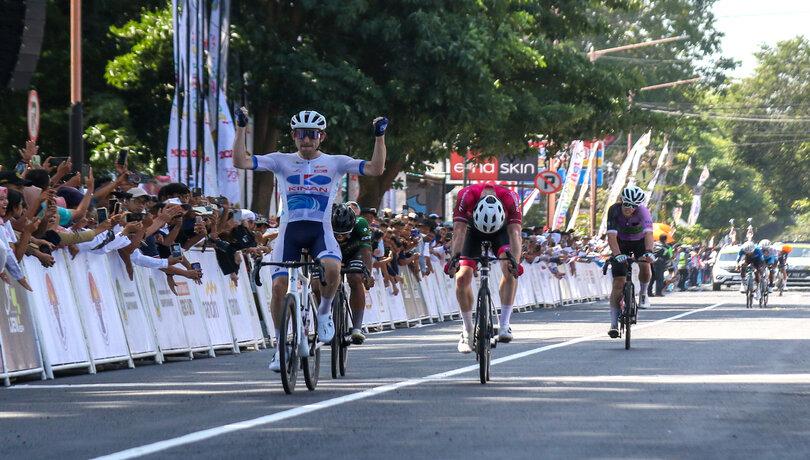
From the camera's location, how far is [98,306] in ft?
54.8

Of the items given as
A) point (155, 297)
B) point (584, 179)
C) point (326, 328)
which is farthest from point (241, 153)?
point (584, 179)

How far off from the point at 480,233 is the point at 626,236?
6.17 m

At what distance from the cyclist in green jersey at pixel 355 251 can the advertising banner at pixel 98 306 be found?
262 cm

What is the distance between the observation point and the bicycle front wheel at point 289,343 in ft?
40.8

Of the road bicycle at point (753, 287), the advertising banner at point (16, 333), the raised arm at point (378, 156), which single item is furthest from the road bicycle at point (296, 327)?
the road bicycle at point (753, 287)

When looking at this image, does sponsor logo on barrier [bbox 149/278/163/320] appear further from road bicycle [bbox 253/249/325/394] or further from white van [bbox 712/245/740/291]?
white van [bbox 712/245/740/291]

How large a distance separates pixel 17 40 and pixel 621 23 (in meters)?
67.9

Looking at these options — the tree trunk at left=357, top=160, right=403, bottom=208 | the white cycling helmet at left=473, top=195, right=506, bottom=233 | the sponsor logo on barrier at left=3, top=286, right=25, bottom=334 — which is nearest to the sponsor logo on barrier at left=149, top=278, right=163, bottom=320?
the sponsor logo on barrier at left=3, top=286, right=25, bottom=334

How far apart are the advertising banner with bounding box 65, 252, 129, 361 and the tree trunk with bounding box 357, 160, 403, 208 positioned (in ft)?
65.0

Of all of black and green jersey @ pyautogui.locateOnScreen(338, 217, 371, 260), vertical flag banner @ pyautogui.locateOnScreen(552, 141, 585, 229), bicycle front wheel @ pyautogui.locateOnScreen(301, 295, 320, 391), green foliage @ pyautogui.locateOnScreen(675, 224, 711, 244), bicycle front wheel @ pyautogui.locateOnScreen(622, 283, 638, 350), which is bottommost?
bicycle front wheel @ pyautogui.locateOnScreen(301, 295, 320, 391)

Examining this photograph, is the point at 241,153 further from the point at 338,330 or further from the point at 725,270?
the point at 725,270

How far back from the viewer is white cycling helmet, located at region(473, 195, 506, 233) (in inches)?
564

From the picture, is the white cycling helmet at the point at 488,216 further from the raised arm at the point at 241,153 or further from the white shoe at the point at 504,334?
the raised arm at the point at 241,153

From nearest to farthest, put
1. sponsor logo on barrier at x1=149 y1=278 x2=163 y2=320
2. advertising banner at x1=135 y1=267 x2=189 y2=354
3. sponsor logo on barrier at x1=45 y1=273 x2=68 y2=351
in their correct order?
sponsor logo on barrier at x1=45 y1=273 x2=68 y2=351 < advertising banner at x1=135 y1=267 x2=189 y2=354 < sponsor logo on barrier at x1=149 y1=278 x2=163 y2=320
